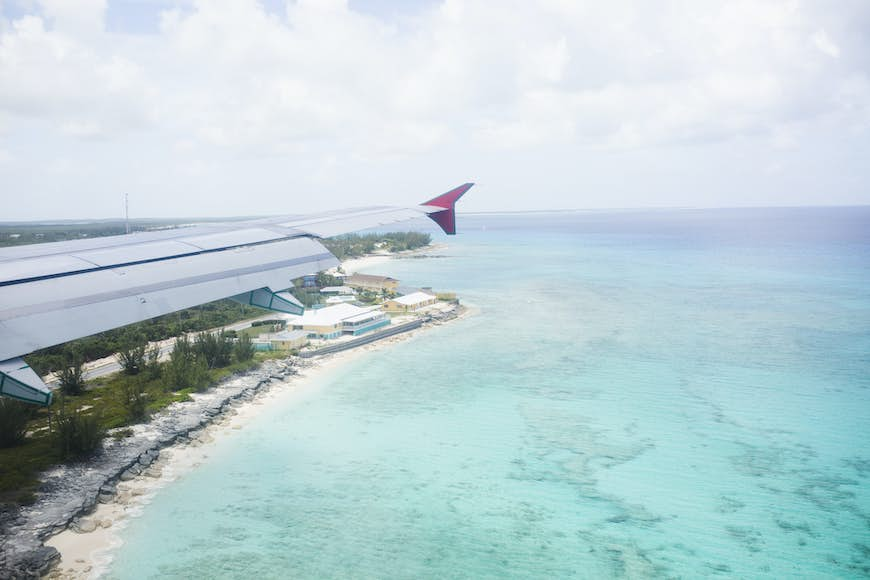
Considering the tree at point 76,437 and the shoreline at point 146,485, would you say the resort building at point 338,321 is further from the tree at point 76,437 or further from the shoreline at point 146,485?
the tree at point 76,437

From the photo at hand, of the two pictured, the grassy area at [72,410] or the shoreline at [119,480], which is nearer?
the shoreline at [119,480]

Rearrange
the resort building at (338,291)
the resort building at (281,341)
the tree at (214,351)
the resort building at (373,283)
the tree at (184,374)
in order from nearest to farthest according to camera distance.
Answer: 1. the tree at (184,374)
2. the tree at (214,351)
3. the resort building at (281,341)
4. the resort building at (338,291)
5. the resort building at (373,283)

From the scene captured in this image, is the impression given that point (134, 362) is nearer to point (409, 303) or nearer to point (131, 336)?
point (131, 336)

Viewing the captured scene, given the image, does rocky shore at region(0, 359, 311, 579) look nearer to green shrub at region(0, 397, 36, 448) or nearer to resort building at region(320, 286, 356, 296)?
green shrub at region(0, 397, 36, 448)

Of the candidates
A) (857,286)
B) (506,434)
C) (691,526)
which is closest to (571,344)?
(506,434)

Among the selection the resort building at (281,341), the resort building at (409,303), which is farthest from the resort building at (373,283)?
the resort building at (281,341)

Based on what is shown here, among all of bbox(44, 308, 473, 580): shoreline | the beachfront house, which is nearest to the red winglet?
bbox(44, 308, 473, 580): shoreline

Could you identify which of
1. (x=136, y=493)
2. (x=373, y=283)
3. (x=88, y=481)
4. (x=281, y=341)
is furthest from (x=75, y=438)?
(x=373, y=283)
